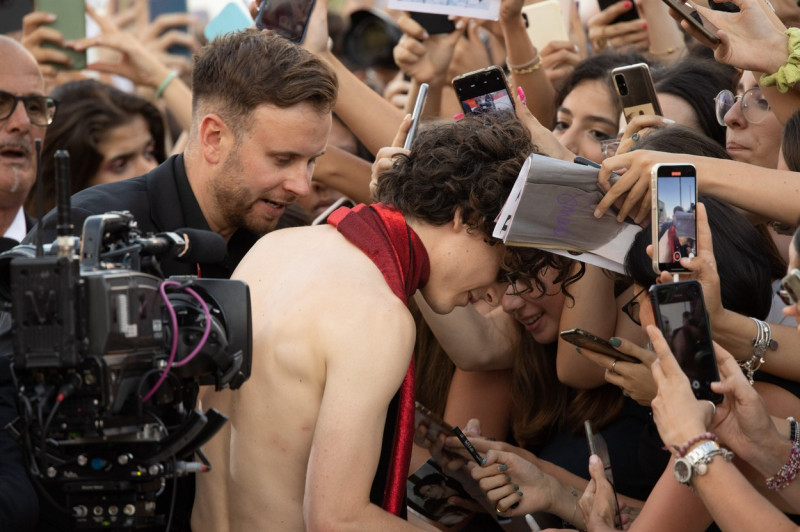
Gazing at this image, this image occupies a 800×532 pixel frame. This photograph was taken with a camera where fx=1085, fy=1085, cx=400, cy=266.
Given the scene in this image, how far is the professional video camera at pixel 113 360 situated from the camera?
2.26m

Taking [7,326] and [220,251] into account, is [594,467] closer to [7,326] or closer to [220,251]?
[220,251]

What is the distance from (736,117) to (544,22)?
1.94 m

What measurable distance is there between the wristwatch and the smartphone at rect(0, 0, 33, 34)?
437cm

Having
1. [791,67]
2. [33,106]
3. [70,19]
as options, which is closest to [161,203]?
[33,106]

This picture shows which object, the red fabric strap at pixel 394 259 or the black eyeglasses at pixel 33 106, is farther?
the black eyeglasses at pixel 33 106

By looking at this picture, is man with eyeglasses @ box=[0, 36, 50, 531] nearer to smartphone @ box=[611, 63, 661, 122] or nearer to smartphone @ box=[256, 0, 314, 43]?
smartphone @ box=[256, 0, 314, 43]

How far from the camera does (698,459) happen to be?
2.70 metres

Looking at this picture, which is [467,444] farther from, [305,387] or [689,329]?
[689,329]

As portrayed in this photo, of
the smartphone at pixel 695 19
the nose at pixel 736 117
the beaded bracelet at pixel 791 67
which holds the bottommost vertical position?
the nose at pixel 736 117

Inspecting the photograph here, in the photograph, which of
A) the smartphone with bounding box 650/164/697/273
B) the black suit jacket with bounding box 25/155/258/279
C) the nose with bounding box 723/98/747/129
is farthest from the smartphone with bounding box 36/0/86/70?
the smartphone with bounding box 650/164/697/273

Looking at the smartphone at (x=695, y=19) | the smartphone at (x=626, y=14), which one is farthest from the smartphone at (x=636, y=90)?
the smartphone at (x=626, y=14)

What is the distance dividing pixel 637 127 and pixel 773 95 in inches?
20.3

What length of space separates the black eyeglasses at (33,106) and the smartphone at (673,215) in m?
3.04

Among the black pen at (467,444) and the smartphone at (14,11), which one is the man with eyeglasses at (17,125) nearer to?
the smartphone at (14,11)
